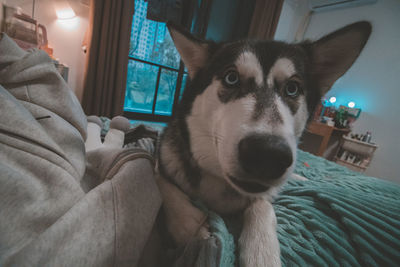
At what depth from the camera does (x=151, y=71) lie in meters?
3.92

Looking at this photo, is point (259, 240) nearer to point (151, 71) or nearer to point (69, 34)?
point (69, 34)

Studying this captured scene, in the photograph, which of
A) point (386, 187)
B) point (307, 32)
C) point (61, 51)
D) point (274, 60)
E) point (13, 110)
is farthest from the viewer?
point (307, 32)

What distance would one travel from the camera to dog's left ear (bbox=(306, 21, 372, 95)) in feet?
2.35

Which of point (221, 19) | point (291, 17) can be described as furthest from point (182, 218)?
point (291, 17)

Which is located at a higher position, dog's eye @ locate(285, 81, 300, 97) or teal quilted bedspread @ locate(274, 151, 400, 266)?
dog's eye @ locate(285, 81, 300, 97)

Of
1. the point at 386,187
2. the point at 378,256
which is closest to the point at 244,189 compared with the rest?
the point at 378,256

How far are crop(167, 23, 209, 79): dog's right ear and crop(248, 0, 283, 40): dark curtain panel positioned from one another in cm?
342

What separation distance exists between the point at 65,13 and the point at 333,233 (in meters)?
3.48

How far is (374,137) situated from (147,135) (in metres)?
4.41

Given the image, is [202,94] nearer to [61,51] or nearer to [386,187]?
[386,187]

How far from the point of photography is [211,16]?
367cm

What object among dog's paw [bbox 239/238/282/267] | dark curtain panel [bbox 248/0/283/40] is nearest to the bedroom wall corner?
dark curtain panel [bbox 248/0/283/40]

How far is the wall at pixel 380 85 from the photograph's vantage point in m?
3.25

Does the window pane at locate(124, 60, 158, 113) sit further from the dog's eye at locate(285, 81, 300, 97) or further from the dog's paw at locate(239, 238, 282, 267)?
the dog's paw at locate(239, 238, 282, 267)
